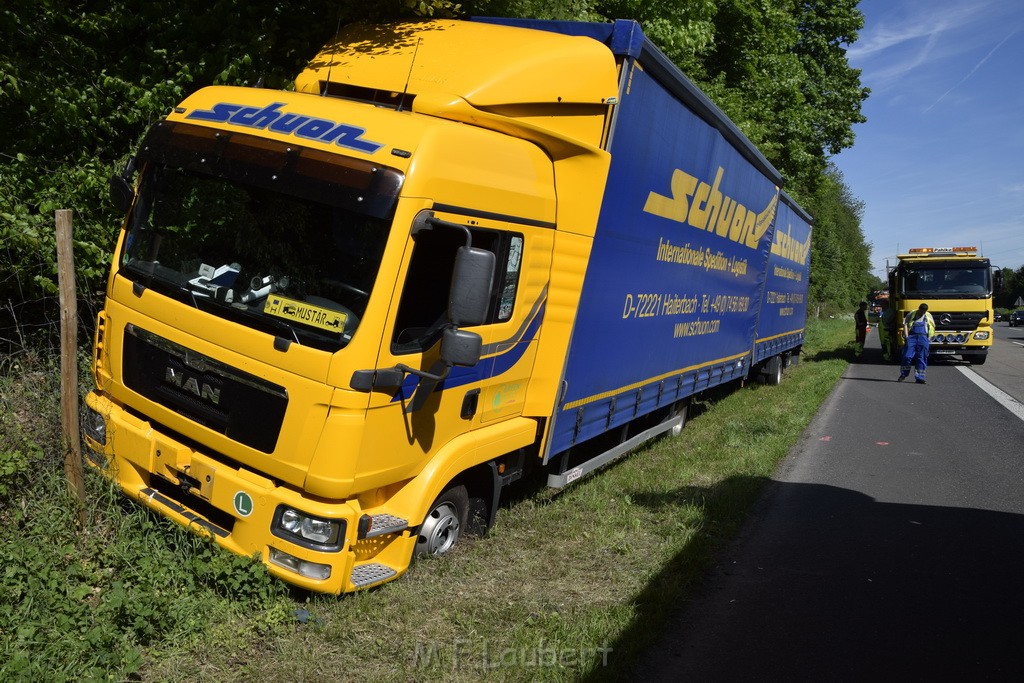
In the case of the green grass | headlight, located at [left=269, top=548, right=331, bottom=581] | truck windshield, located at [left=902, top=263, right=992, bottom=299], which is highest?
truck windshield, located at [left=902, top=263, right=992, bottom=299]

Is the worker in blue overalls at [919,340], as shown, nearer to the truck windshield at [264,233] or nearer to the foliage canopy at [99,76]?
the foliage canopy at [99,76]

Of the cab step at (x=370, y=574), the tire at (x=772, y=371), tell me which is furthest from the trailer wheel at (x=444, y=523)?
the tire at (x=772, y=371)

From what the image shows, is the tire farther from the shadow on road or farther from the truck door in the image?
the truck door

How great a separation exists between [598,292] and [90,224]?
13.2 feet

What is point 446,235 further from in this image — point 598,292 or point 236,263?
point 598,292

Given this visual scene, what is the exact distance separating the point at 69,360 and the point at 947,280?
21.1 meters

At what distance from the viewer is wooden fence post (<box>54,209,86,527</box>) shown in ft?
14.6

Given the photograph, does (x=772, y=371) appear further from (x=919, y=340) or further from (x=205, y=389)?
(x=205, y=389)

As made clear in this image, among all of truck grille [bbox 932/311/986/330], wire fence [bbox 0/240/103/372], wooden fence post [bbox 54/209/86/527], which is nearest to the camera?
wooden fence post [bbox 54/209/86/527]

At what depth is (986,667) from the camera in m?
4.50

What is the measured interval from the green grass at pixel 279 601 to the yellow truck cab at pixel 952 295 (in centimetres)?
1693

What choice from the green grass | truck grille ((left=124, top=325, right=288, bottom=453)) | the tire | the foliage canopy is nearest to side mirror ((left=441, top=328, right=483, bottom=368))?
truck grille ((left=124, top=325, right=288, bottom=453))

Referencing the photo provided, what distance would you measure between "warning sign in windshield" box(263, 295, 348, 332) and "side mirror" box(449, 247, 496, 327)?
1.83ft

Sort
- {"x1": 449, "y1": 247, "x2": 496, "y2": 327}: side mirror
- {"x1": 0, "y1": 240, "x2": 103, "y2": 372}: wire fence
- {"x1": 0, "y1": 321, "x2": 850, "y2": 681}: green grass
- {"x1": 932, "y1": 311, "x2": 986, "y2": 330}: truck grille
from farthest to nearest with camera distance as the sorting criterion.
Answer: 1. {"x1": 932, "y1": 311, "x2": 986, "y2": 330}: truck grille
2. {"x1": 0, "y1": 240, "x2": 103, "y2": 372}: wire fence
3. {"x1": 449, "y1": 247, "x2": 496, "y2": 327}: side mirror
4. {"x1": 0, "y1": 321, "x2": 850, "y2": 681}: green grass
